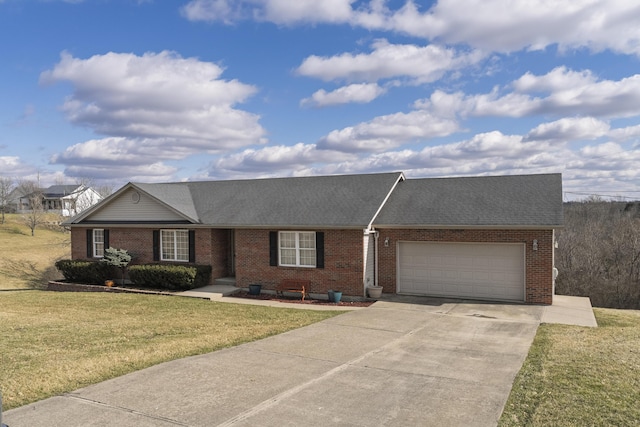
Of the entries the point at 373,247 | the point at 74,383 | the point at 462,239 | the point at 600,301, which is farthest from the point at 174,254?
the point at 600,301

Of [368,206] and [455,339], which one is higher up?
[368,206]

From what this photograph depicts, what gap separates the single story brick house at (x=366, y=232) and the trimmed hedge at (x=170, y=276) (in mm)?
685

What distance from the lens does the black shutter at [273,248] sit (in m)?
18.8

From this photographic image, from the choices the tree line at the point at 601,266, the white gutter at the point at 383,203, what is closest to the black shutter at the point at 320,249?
the white gutter at the point at 383,203

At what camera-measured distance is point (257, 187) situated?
74.9ft

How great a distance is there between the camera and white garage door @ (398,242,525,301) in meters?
16.4

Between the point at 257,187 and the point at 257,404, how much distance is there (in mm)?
16523

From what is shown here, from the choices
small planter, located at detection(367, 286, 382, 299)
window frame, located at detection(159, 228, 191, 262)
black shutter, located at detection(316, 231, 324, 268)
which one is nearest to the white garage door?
small planter, located at detection(367, 286, 382, 299)

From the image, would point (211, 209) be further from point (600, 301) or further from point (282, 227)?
point (600, 301)

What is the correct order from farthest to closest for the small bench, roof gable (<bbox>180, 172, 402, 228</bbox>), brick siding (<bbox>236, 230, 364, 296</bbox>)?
1. roof gable (<bbox>180, 172, 402, 228</bbox>)
2. the small bench
3. brick siding (<bbox>236, 230, 364, 296</bbox>)

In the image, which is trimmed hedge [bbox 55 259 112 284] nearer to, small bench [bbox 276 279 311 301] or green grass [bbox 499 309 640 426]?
small bench [bbox 276 279 311 301]

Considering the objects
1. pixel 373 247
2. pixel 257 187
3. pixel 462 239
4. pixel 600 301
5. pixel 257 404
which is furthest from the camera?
pixel 600 301

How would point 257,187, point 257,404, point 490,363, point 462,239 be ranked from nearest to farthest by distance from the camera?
1. point 257,404
2. point 490,363
3. point 462,239
4. point 257,187

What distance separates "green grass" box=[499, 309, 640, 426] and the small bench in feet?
27.7
